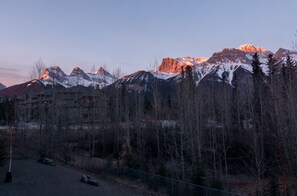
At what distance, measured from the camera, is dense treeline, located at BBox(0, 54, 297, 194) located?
2317cm

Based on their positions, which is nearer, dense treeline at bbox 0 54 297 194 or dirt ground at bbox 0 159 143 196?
dirt ground at bbox 0 159 143 196

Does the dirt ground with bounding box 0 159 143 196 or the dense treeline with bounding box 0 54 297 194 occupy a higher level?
the dense treeline with bounding box 0 54 297 194

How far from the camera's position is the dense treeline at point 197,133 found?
76.0 feet

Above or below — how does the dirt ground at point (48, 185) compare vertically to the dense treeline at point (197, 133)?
below

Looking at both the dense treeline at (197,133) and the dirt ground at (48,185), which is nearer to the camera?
the dirt ground at (48,185)

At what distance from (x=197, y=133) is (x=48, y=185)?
12.9m

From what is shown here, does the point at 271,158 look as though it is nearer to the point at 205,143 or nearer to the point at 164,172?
the point at 205,143

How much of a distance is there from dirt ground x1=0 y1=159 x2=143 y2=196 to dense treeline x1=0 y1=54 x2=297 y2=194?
4856 mm

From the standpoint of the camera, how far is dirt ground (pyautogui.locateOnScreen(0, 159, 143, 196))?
1730 centimetres

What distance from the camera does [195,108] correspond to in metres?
30.0

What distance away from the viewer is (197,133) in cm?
2656

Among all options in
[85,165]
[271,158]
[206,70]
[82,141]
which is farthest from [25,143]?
[206,70]

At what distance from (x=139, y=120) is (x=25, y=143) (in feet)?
48.8

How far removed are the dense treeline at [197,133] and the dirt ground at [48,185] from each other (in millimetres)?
4856
